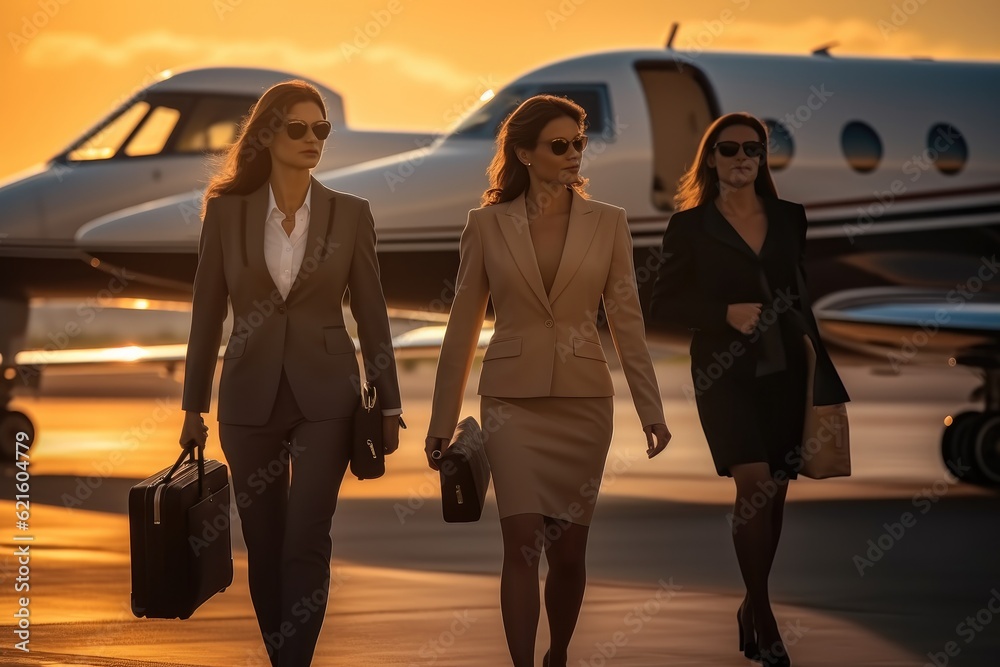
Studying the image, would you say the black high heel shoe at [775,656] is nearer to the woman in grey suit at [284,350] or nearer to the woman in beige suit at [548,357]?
the woman in beige suit at [548,357]

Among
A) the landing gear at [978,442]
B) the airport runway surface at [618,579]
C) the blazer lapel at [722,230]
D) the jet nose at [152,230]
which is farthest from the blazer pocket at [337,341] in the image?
the landing gear at [978,442]

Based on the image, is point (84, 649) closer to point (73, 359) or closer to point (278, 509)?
point (278, 509)

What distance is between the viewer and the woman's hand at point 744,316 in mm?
6477

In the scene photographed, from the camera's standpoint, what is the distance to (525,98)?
1277cm

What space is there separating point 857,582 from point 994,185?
630 cm

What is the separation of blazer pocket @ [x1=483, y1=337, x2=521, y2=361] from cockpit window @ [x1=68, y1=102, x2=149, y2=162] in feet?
32.8

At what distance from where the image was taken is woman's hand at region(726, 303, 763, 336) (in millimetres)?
6477

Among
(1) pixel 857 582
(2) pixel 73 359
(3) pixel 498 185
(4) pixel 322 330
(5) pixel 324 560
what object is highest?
(3) pixel 498 185

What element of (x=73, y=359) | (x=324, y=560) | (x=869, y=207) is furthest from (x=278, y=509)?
(x=73, y=359)

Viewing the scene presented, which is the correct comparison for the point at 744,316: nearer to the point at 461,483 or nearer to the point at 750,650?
the point at 750,650

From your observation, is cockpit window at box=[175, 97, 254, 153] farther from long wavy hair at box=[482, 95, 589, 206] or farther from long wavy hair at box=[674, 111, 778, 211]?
long wavy hair at box=[482, 95, 589, 206]

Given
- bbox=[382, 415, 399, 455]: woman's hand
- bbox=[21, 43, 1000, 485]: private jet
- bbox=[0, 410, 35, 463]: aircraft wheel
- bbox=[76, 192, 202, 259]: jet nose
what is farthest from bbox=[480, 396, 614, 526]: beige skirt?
bbox=[0, 410, 35, 463]: aircraft wheel

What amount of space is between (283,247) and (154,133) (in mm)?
9895

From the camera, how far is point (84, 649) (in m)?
6.55
